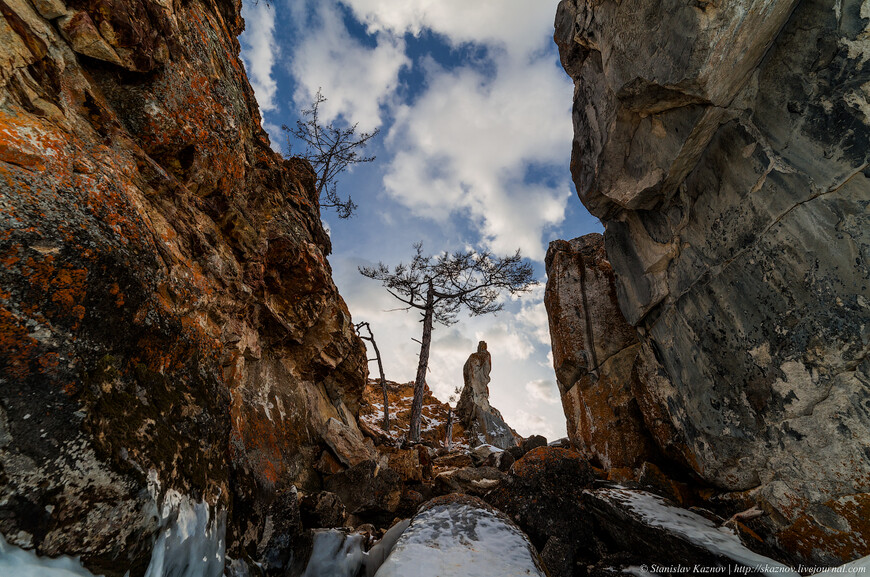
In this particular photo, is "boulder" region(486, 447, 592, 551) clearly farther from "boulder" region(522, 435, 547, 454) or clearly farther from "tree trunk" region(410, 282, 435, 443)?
"tree trunk" region(410, 282, 435, 443)

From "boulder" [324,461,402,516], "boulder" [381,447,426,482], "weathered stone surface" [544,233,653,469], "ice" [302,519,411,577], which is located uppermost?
"weathered stone surface" [544,233,653,469]

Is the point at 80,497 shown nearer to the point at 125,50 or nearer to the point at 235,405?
the point at 235,405

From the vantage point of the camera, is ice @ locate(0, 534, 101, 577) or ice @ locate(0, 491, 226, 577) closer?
ice @ locate(0, 534, 101, 577)

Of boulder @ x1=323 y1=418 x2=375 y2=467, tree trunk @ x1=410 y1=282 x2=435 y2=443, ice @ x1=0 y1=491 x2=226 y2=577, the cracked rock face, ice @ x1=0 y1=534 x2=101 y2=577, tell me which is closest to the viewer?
ice @ x1=0 y1=534 x2=101 y2=577

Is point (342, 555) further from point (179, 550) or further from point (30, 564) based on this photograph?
point (30, 564)

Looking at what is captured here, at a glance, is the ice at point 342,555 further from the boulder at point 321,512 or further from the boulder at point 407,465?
the boulder at point 407,465

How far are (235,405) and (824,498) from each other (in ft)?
27.5

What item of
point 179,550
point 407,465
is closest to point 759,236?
point 407,465

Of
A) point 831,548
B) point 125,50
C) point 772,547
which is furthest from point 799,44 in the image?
point 125,50

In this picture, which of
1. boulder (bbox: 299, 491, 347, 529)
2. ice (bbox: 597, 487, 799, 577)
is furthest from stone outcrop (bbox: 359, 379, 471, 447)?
ice (bbox: 597, 487, 799, 577)

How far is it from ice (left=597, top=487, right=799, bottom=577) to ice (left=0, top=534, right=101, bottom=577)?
5993 millimetres


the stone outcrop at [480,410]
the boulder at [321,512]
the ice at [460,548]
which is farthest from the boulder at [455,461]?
the stone outcrop at [480,410]

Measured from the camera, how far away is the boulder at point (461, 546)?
3.35 metres

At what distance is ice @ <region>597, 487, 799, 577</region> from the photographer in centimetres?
366
